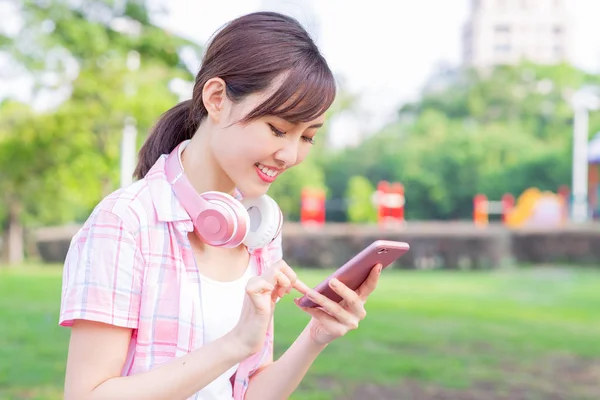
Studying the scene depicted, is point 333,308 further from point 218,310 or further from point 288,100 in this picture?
point 288,100

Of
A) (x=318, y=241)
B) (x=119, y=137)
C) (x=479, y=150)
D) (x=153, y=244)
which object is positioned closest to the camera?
(x=153, y=244)

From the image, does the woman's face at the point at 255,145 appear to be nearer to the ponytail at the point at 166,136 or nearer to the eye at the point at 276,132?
the eye at the point at 276,132

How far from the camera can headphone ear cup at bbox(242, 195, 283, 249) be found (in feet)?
6.10

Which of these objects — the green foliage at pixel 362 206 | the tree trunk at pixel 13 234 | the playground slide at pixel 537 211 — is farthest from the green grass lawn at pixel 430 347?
the green foliage at pixel 362 206

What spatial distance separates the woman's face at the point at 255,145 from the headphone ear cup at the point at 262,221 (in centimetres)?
10

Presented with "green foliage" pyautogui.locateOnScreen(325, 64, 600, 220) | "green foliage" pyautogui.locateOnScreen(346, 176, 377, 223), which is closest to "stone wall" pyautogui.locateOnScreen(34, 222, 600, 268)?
"green foliage" pyautogui.locateOnScreen(346, 176, 377, 223)

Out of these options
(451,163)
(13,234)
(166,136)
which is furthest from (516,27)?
(166,136)

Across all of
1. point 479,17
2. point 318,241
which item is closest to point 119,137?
point 318,241

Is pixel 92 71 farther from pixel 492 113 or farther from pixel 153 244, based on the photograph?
pixel 492 113

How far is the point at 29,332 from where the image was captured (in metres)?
6.60

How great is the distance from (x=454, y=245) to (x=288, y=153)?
13.3 m

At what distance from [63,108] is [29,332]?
28.5 ft

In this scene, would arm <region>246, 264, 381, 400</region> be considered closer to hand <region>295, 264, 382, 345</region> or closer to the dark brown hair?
hand <region>295, 264, 382, 345</region>

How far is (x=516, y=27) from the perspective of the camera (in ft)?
294
